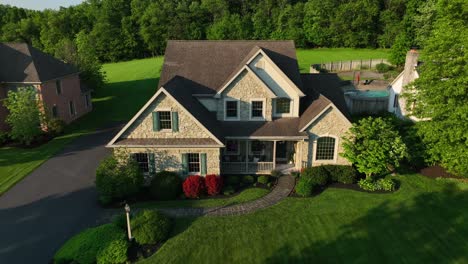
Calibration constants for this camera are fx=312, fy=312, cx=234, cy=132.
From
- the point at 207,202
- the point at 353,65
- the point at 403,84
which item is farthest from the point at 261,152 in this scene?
the point at 353,65

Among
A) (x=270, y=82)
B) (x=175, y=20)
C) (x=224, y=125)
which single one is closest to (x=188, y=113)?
(x=224, y=125)

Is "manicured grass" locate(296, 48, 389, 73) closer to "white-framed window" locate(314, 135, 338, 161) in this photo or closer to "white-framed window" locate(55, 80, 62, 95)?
"white-framed window" locate(314, 135, 338, 161)

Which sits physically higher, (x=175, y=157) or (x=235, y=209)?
(x=175, y=157)

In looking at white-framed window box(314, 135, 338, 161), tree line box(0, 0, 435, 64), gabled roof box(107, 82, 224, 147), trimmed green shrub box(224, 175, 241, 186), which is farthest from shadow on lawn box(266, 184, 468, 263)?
tree line box(0, 0, 435, 64)

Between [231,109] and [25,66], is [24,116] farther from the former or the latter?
[231,109]

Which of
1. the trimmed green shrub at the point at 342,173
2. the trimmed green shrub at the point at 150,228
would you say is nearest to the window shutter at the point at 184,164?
the trimmed green shrub at the point at 150,228

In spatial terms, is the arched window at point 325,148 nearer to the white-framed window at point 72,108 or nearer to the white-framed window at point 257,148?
the white-framed window at point 257,148

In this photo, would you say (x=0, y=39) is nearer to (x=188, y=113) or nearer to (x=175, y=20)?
(x=175, y=20)
